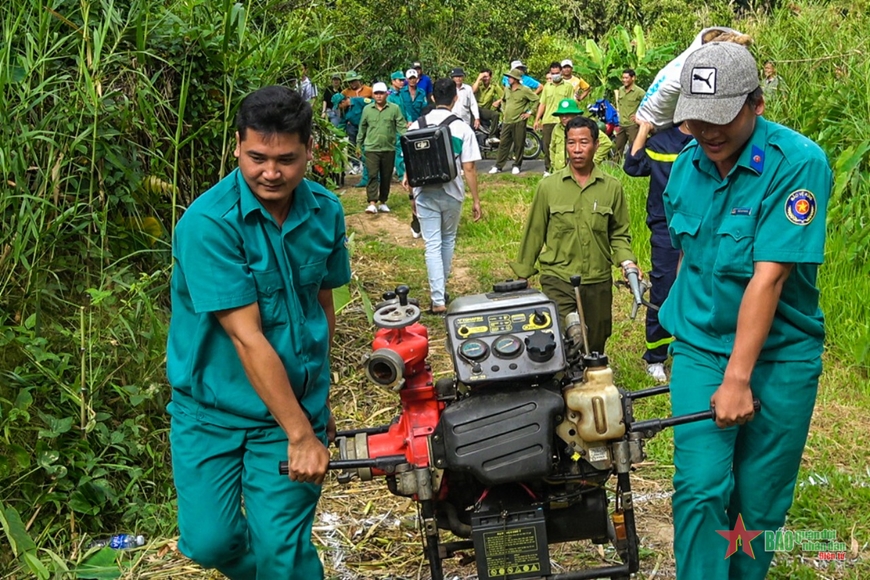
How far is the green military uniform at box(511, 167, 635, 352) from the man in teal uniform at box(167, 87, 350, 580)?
2.92m

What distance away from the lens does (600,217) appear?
6.20 metres

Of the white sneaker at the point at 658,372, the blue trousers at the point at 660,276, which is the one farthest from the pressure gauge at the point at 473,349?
the white sneaker at the point at 658,372

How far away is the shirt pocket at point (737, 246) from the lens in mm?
3344

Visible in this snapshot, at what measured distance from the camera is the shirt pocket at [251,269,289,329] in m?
3.24

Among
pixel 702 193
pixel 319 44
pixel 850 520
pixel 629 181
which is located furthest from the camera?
pixel 629 181

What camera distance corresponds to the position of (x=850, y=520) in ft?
15.5

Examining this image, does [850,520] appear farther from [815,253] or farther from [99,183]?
[99,183]

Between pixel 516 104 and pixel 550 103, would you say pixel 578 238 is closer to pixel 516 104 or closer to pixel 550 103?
pixel 550 103

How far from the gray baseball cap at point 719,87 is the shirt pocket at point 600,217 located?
287cm

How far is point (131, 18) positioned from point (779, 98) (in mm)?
7271

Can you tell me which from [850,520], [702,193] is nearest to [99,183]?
[702,193]

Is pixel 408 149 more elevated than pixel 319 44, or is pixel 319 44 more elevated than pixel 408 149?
pixel 319 44

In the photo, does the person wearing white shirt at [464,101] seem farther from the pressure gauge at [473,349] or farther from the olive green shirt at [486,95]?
the pressure gauge at [473,349]

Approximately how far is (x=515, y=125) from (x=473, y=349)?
14.8 meters
